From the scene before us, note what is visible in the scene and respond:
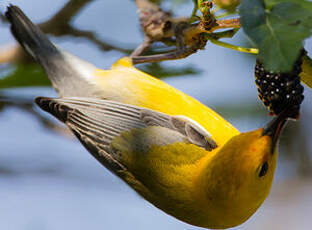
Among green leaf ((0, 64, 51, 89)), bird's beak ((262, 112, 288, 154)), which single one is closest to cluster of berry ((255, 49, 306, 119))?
bird's beak ((262, 112, 288, 154))

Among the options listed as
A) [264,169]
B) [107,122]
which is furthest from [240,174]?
[107,122]

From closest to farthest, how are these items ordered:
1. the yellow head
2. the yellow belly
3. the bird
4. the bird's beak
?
the bird's beak
the yellow head
the bird
the yellow belly

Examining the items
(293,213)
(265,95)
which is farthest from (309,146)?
(265,95)

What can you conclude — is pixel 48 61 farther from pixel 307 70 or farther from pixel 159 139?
pixel 307 70

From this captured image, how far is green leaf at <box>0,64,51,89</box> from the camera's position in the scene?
12.0 feet

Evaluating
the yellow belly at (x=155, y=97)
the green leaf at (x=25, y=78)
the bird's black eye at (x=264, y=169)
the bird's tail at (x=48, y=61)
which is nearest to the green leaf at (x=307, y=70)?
the bird's black eye at (x=264, y=169)

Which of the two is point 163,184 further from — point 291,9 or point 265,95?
point 291,9

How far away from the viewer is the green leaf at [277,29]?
1.78 metres

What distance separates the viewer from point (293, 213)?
6.95 m

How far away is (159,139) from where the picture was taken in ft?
12.2

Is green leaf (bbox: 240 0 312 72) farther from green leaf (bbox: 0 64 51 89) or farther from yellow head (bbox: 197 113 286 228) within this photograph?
green leaf (bbox: 0 64 51 89)

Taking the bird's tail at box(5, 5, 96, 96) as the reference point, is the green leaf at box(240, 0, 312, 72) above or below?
above

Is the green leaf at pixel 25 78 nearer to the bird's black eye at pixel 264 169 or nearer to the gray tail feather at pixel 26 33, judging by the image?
the gray tail feather at pixel 26 33

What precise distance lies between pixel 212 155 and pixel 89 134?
1046 millimetres
